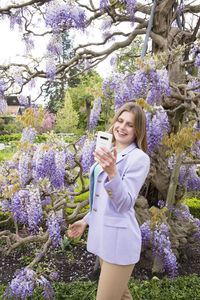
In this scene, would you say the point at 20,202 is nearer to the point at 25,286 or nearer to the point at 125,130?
the point at 25,286

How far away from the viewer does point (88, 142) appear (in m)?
2.76

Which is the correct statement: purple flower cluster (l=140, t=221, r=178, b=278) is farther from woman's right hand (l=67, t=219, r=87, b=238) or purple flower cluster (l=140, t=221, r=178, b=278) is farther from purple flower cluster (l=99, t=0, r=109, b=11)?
purple flower cluster (l=99, t=0, r=109, b=11)

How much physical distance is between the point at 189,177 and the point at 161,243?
1061mm

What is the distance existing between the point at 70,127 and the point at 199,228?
746 inches

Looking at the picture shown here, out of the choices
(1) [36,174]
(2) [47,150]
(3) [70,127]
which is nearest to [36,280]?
(1) [36,174]

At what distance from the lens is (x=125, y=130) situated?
1668 mm

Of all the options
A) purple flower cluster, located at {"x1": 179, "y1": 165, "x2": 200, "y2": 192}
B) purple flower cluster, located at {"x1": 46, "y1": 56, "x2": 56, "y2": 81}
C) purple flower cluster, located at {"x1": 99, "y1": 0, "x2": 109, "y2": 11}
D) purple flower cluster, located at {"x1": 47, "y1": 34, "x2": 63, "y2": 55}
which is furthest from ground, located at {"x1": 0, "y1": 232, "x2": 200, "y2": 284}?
purple flower cluster, located at {"x1": 99, "y1": 0, "x2": 109, "y2": 11}

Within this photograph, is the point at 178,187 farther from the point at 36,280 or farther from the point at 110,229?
the point at 110,229

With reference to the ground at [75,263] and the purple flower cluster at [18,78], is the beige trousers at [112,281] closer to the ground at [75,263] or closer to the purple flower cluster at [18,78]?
the ground at [75,263]

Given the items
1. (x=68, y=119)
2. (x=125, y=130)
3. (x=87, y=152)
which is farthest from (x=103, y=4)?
(x=68, y=119)

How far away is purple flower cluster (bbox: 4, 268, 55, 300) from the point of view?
246 centimetres

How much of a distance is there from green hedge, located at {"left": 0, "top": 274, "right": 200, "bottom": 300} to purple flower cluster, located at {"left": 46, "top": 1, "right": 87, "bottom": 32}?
120 inches

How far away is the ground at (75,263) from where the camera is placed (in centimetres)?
342

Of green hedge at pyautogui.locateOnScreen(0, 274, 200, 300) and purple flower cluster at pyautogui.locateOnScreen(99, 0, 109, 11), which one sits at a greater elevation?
purple flower cluster at pyautogui.locateOnScreen(99, 0, 109, 11)
